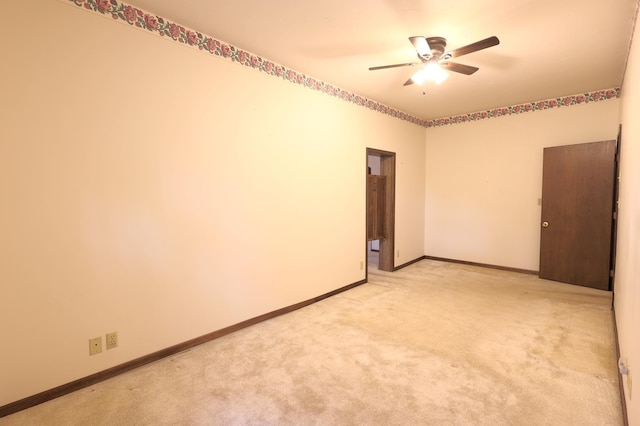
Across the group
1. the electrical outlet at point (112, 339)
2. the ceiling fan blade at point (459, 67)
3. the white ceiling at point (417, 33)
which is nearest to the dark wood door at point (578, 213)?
the white ceiling at point (417, 33)

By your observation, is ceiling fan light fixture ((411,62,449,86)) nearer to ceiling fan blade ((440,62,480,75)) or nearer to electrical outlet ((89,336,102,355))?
ceiling fan blade ((440,62,480,75))

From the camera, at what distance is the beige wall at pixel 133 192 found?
6.16ft

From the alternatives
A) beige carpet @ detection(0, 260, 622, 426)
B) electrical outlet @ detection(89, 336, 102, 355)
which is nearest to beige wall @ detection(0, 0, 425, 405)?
electrical outlet @ detection(89, 336, 102, 355)

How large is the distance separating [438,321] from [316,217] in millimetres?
1650

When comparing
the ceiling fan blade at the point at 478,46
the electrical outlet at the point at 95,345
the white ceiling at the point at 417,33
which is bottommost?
the electrical outlet at the point at 95,345

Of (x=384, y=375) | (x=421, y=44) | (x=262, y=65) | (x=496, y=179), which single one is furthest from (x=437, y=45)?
(x=496, y=179)

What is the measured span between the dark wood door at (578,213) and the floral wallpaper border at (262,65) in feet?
2.21

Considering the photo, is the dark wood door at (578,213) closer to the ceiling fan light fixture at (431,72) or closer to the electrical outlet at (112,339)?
the ceiling fan light fixture at (431,72)

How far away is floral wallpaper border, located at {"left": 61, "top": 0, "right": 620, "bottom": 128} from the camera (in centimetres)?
219

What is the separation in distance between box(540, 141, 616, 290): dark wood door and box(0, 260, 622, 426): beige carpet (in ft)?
2.70

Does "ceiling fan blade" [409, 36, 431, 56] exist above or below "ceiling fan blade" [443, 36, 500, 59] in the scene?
above

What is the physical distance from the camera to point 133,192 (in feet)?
7.49

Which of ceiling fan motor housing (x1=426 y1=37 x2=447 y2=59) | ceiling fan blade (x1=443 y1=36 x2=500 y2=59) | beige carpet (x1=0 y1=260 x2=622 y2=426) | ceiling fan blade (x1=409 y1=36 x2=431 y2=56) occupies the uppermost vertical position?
ceiling fan motor housing (x1=426 y1=37 x2=447 y2=59)

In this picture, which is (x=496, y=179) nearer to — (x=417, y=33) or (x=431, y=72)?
(x=431, y=72)
